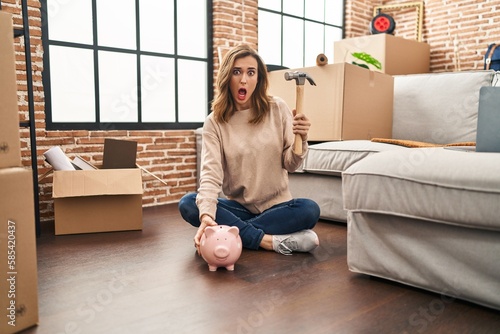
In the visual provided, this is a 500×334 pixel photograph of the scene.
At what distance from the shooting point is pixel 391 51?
4438 millimetres

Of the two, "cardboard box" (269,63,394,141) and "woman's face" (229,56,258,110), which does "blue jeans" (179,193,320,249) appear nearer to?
"woman's face" (229,56,258,110)

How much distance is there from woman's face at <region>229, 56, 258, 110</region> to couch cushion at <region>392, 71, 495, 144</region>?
1443 millimetres

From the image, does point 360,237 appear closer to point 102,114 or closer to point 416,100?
point 416,100

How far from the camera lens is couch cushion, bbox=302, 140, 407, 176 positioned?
2322 millimetres

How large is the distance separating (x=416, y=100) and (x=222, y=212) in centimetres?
169

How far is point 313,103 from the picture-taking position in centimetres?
274

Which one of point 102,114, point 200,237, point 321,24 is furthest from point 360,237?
point 321,24

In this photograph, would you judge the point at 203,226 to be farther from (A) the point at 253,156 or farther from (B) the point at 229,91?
(B) the point at 229,91

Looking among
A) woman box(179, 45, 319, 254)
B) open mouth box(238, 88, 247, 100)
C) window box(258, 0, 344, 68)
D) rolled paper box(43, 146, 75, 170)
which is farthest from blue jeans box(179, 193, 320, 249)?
window box(258, 0, 344, 68)

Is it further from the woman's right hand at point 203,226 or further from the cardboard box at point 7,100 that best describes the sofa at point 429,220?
the cardboard box at point 7,100

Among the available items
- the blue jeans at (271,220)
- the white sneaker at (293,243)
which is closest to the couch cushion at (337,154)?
the blue jeans at (271,220)

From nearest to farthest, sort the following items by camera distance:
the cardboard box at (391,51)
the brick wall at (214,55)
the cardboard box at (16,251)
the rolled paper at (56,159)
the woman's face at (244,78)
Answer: the cardboard box at (16,251), the woman's face at (244,78), the rolled paper at (56,159), the brick wall at (214,55), the cardboard box at (391,51)

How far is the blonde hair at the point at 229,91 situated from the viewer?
188cm

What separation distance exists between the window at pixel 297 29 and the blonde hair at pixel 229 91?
7.43 feet
